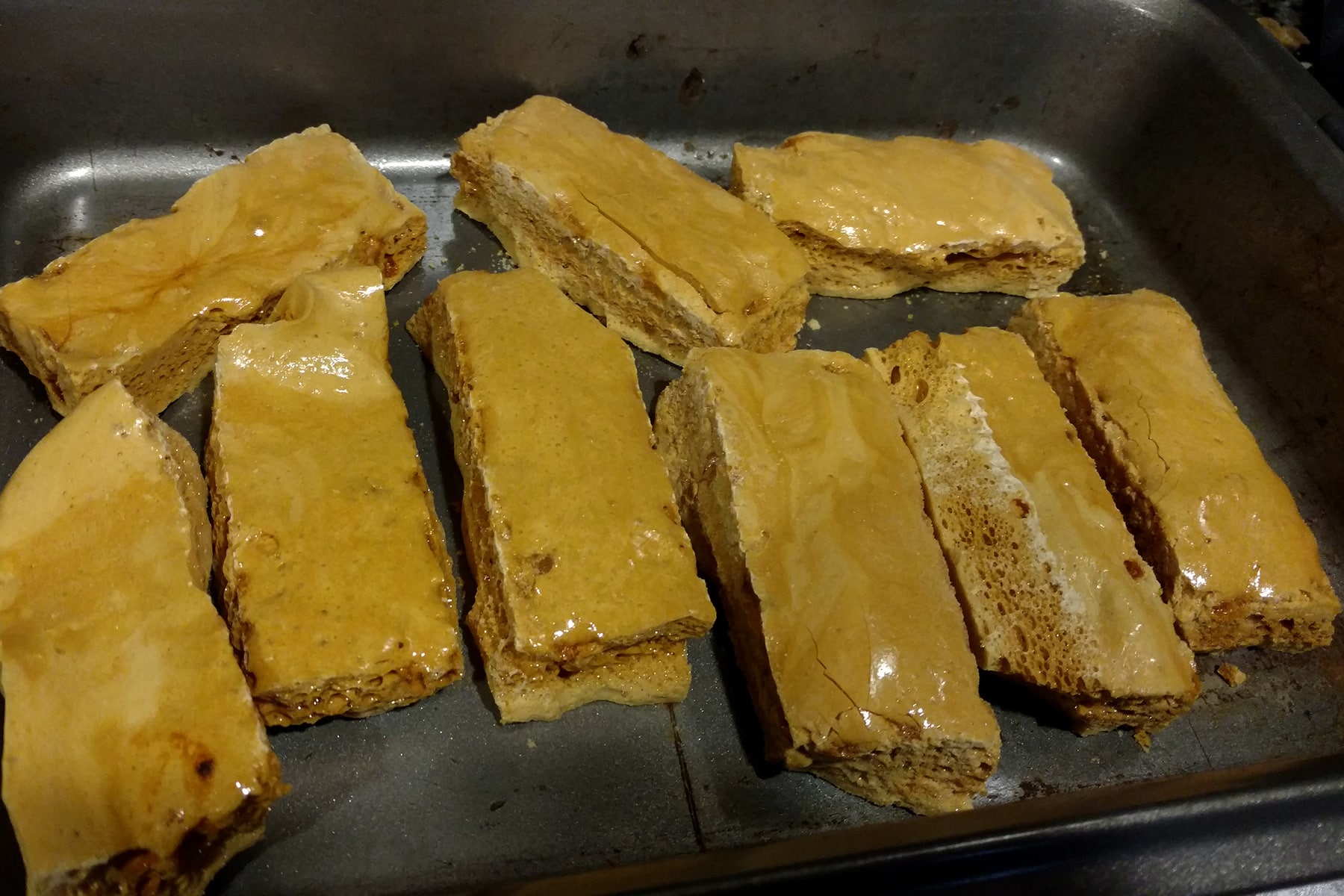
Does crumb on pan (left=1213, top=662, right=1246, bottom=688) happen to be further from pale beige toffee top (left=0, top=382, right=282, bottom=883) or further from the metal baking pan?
pale beige toffee top (left=0, top=382, right=282, bottom=883)

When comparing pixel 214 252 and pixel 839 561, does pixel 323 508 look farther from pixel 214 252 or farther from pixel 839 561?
pixel 839 561

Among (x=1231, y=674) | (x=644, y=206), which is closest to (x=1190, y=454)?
(x=1231, y=674)

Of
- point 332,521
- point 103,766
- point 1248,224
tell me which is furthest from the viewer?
point 1248,224

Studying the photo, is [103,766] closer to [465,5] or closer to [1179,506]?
[465,5]

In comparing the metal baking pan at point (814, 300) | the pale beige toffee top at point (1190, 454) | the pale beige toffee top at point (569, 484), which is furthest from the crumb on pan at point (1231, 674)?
the pale beige toffee top at point (569, 484)

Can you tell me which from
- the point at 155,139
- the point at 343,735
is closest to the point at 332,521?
the point at 343,735

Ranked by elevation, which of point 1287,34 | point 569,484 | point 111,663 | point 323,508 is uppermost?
point 1287,34
